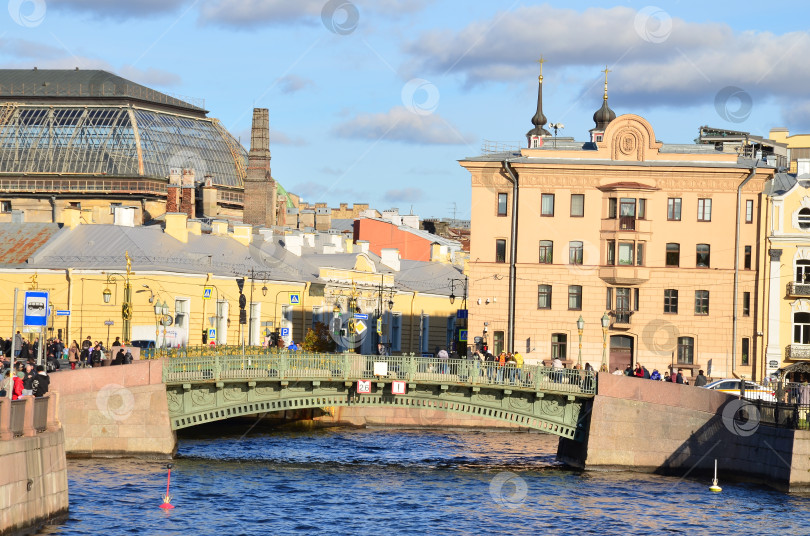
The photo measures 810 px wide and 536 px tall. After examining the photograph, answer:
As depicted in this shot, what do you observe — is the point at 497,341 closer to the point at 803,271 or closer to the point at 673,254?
the point at 673,254

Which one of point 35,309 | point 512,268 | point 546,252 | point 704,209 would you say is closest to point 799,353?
point 704,209

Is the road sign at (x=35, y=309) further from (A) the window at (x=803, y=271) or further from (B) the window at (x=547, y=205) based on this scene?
(A) the window at (x=803, y=271)

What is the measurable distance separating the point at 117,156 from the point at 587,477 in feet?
239

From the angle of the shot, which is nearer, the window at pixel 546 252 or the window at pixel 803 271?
the window at pixel 803 271

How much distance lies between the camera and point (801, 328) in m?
64.9

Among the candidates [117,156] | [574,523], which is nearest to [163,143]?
[117,156]

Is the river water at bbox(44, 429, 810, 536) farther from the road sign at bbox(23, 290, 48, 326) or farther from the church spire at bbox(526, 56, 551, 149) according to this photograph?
the church spire at bbox(526, 56, 551, 149)

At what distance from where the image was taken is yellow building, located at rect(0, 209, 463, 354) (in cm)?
6112

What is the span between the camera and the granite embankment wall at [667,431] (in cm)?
4345

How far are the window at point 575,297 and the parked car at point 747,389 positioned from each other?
40.9 ft

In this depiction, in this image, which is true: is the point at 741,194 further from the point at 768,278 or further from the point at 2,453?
the point at 2,453

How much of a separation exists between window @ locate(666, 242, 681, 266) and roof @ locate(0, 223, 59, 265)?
90.5ft

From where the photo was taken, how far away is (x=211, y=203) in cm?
10531

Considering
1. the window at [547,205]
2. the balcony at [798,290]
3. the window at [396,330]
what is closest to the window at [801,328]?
the balcony at [798,290]
